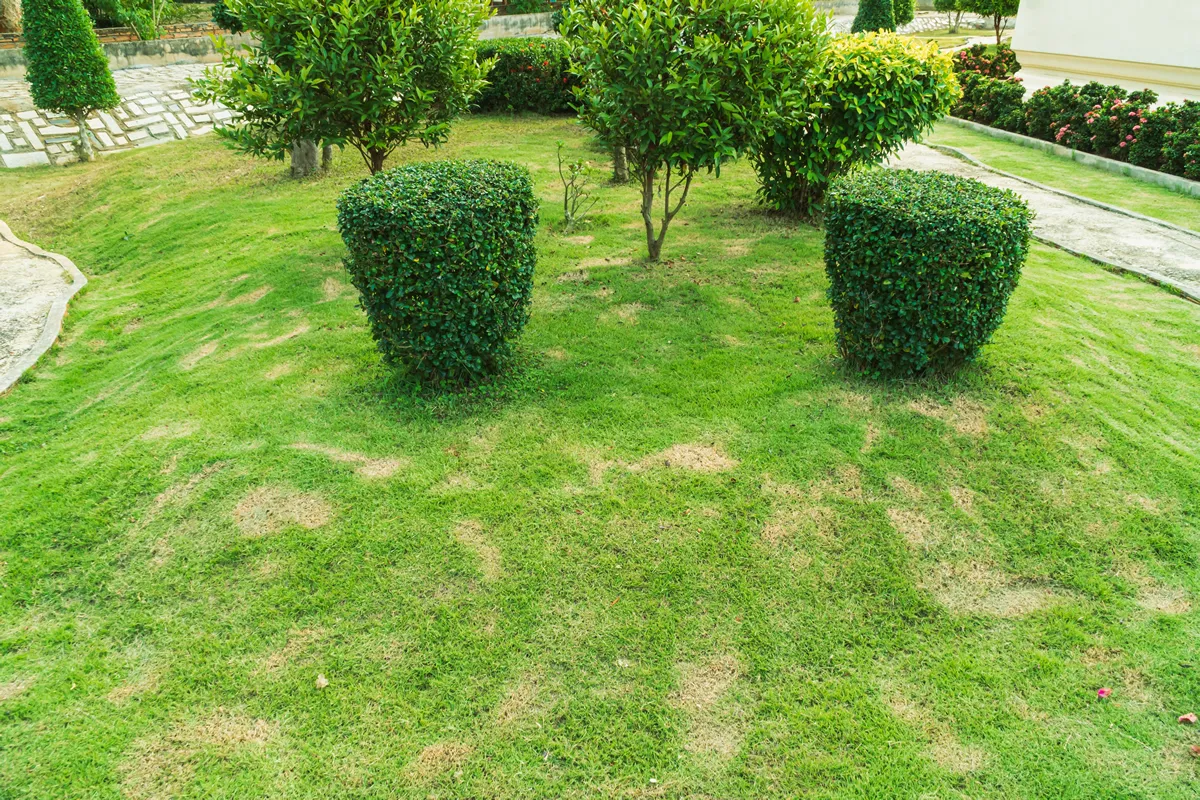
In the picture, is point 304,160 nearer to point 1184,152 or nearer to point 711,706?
point 711,706

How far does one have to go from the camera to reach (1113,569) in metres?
4.05

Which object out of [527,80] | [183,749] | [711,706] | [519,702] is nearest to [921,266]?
[711,706]

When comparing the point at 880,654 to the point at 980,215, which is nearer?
the point at 880,654

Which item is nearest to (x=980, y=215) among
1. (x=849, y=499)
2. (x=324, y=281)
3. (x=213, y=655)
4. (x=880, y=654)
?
(x=849, y=499)

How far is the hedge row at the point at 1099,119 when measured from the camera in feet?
35.6

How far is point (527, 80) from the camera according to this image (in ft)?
55.6

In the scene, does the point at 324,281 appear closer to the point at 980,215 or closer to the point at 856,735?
the point at 980,215

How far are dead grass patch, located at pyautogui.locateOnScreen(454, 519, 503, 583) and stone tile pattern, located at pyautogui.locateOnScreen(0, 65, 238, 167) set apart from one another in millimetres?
13356

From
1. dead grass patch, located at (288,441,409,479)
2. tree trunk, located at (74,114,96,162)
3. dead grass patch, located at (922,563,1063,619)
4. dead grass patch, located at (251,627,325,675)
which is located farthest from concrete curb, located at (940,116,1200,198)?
tree trunk, located at (74,114,96,162)

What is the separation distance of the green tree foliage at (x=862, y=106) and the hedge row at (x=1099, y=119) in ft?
15.9

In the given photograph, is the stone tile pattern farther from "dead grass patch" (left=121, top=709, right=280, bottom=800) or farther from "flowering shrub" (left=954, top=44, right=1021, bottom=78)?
"flowering shrub" (left=954, top=44, right=1021, bottom=78)

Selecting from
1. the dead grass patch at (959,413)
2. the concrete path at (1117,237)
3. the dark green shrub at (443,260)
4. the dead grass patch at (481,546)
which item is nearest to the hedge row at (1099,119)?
the concrete path at (1117,237)

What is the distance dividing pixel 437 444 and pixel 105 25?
26.9m

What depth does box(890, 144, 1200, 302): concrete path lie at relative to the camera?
7.56 meters
